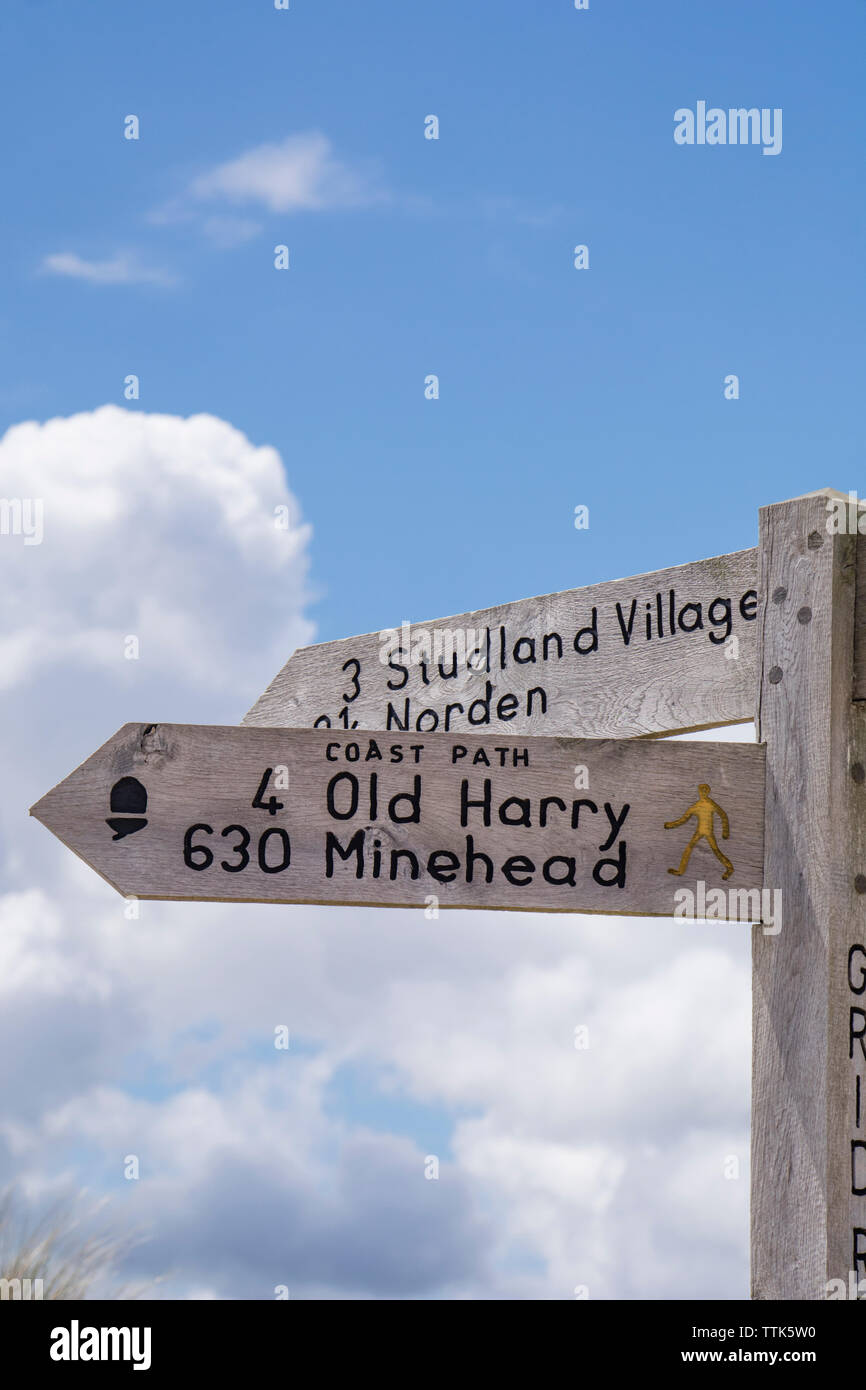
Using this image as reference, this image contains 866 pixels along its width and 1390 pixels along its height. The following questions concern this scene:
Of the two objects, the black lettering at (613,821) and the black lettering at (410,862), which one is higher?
the black lettering at (613,821)

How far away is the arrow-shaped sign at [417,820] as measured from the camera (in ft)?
9.24

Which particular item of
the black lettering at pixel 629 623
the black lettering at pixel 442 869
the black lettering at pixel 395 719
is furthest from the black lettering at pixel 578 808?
the black lettering at pixel 395 719

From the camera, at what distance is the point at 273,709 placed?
4355mm

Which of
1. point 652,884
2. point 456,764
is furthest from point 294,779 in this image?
point 652,884

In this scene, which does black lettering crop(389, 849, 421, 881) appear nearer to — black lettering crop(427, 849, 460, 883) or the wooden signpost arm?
black lettering crop(427, 849, 460, 883)

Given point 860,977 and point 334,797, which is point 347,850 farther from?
point 860,977

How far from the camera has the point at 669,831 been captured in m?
2.90

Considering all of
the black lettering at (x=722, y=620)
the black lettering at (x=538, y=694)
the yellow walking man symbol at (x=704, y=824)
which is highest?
the black lettering at (x=722, y=620)

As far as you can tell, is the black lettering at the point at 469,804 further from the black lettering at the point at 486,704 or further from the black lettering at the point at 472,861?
the black lettering at the point at 486,704

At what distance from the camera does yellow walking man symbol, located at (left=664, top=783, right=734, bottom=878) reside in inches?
114

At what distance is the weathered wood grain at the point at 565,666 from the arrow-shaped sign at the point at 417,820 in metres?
0.19

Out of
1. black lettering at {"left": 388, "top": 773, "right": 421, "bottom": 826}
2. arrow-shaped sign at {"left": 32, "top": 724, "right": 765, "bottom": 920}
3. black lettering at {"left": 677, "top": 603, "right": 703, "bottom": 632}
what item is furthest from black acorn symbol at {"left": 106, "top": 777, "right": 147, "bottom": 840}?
black lettering at {"left": 677, "top": 603, "right": 703, "bottom": 632}

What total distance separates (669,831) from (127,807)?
43.2 inches
